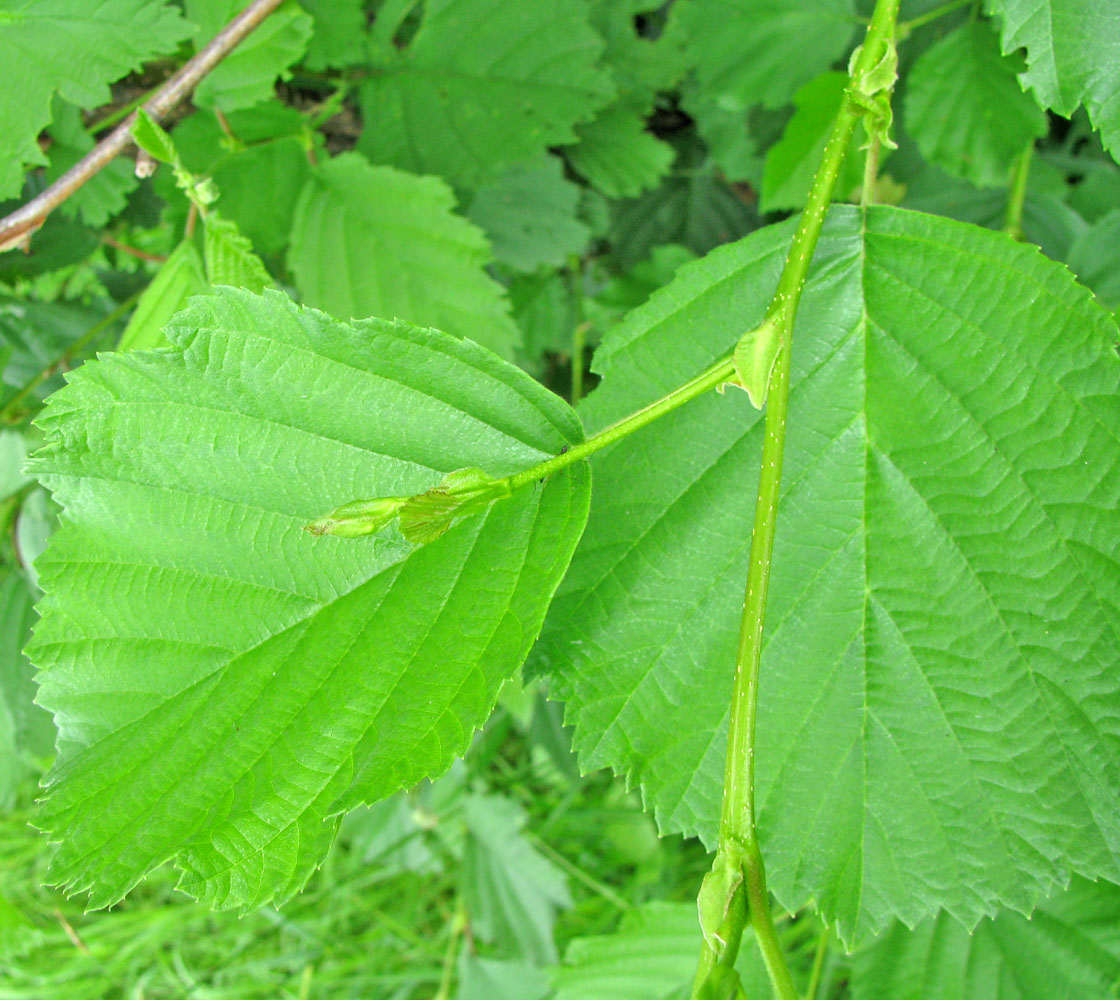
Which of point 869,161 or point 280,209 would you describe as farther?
point 280,209

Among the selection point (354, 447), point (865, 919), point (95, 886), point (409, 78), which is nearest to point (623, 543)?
point (354, 447)

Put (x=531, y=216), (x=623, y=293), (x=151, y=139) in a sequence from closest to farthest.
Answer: (x=151, y=139), (x=531, y=216), (x=623, y=293)

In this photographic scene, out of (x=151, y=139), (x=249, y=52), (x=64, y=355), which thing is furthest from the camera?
(x=64, y=355)

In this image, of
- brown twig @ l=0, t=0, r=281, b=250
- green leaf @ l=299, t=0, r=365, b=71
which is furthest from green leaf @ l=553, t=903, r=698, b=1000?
green leaf @ l=299, t=0, r=365, b=71

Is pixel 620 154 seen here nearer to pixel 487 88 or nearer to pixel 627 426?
pixel 487 88

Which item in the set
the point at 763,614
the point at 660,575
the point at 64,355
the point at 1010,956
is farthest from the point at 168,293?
the point at 1010,956

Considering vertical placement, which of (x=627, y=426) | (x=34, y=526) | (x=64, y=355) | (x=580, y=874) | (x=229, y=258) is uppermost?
(x=229, y=258)

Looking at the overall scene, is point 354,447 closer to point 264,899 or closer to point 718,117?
point 264,899

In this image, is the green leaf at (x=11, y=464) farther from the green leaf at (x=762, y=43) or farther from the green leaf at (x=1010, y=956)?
the green leaf at (x=1010, y=956)
